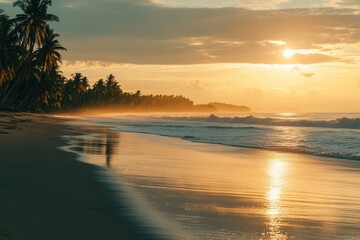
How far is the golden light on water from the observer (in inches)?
219

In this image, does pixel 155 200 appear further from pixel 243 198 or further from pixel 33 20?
pixel 33 20

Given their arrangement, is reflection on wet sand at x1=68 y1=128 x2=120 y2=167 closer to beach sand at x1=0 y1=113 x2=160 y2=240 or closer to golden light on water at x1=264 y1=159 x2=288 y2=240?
beach sand at x1=0 y1=113 x2=160 y2=240

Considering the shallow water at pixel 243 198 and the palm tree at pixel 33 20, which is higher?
the palm tree at pixel 33 20

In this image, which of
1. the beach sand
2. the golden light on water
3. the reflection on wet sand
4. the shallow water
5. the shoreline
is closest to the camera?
the beach sand

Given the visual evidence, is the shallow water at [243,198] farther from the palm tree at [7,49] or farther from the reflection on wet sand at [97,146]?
the palm tree at [7,49]

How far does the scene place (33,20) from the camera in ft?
183

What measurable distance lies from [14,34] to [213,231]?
55197 mm

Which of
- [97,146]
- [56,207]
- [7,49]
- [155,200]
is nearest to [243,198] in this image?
[155,200]

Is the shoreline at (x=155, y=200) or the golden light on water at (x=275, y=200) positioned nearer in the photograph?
the shoreline at (x=155, y=200)

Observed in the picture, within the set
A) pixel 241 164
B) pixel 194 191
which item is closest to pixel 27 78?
pixel 241 164

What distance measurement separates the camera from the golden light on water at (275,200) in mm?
5566

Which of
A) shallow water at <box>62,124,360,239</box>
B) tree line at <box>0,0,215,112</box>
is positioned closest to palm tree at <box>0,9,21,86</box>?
tree line at <box>0,0,215,112</box>

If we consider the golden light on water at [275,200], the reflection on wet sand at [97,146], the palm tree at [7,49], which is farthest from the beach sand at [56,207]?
the palm tree at [7,49]

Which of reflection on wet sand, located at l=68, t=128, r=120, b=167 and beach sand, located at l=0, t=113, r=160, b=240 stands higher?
beach sand, located at l=0, t=113, r=160, b=240
